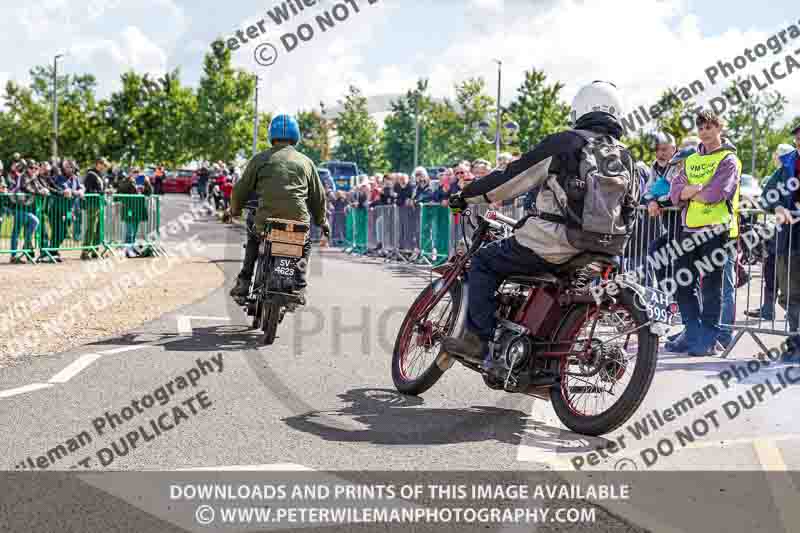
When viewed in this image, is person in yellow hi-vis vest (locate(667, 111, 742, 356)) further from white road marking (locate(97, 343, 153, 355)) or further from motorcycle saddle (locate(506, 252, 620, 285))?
white road marking (locate(97, 343, 153, 355))

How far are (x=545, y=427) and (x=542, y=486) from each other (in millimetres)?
1244

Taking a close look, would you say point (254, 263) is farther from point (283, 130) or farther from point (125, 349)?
point (125, 349)

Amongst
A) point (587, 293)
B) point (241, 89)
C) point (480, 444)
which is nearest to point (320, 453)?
point (480, 444)

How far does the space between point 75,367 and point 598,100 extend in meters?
4.22

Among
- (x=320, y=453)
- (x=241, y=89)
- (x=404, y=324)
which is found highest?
(x=241, y=89)

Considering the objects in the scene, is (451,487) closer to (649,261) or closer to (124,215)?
(649,261)

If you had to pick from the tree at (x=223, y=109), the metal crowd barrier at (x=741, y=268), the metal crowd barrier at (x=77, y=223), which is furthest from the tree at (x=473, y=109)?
the metal crowd barrier at (x=741, y=268)

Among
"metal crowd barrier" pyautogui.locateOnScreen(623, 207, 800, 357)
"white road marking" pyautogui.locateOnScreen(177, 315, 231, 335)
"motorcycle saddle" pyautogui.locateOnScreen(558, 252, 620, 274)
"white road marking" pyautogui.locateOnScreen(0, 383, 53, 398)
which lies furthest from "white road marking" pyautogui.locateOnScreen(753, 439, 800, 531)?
"white road marking" pyautogui.locateOnScreen(177, 315, 231, 335)

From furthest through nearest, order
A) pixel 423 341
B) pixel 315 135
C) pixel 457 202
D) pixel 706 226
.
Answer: pixel 315 135, pixel 706 226, pixel 423 341, pixel 457 202

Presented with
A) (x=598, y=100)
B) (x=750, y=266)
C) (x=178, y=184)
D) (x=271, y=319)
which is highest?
(x=178, y=184)

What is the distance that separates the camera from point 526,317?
5.40 meters

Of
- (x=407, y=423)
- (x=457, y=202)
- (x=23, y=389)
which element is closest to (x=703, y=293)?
(x=457, y=202)

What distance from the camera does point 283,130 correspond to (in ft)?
28.7

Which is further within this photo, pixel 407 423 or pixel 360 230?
pixel 360 230
